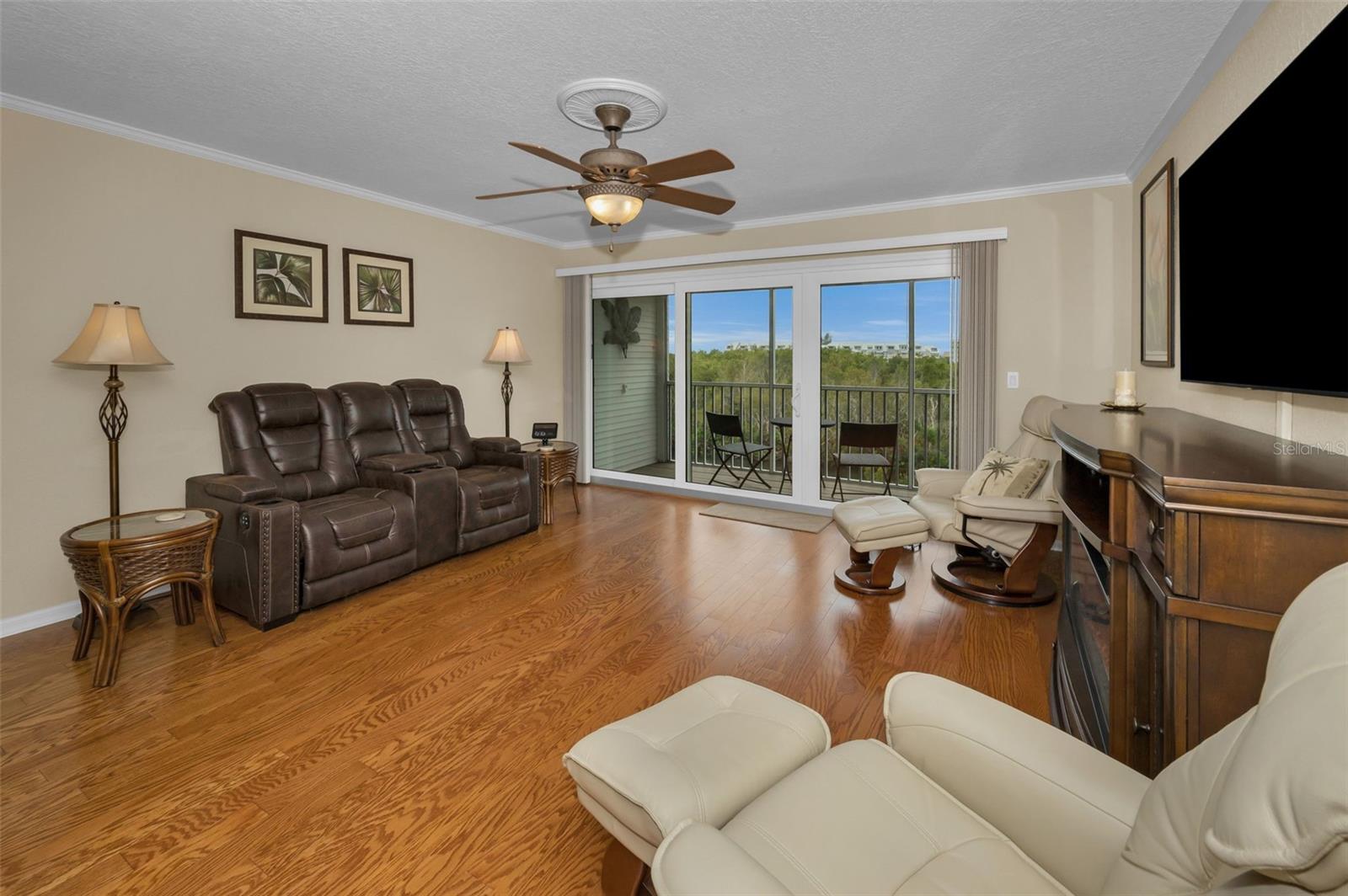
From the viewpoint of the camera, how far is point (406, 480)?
153 inches

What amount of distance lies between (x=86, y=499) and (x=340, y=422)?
1.33 meters

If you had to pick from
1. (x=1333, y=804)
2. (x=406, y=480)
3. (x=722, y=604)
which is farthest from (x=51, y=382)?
(x=1333, y=804)

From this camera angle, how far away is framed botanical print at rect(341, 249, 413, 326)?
460 cm

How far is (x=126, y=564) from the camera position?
104 inches

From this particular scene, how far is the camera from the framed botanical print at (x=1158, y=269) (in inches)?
122

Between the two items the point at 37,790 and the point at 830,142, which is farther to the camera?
the point at 830,142

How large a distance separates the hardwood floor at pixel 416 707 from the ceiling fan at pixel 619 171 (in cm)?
202

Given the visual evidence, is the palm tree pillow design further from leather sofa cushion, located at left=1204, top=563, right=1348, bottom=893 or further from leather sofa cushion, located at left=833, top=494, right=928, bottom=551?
leather sofa cushion, located at left=1204, top=563, right=1348, bottom=893

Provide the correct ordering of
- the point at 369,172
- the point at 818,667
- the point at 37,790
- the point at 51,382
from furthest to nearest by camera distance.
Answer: the point at 369,172, the point at 51,382, the point at 818,667, the point at 37,790

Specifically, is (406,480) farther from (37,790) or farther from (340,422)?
(37,790)

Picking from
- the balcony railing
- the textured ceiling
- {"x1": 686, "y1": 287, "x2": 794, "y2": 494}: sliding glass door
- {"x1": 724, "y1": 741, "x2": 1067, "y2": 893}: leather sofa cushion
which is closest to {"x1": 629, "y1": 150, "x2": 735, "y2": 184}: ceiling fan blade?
the textured ceiling

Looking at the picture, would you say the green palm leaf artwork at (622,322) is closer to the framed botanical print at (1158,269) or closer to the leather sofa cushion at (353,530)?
the leather sofa cushion at (353,530)

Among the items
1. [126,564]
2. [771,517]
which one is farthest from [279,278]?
[771,517]

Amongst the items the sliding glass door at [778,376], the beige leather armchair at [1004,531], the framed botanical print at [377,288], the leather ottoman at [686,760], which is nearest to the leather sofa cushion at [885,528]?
the beige leather armchair at [1004,531]
